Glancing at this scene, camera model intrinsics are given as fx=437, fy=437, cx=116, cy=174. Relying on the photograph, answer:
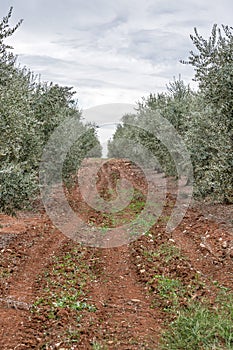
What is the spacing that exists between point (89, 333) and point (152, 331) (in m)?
0.99

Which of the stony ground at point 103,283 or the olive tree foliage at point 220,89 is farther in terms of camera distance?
the olive tree foliage at point 220,89

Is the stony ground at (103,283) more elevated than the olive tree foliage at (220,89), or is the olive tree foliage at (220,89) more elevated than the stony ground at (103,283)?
the olive tree foliage at (220,89)

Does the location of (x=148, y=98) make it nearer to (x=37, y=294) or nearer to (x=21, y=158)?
(x=21, y=158)

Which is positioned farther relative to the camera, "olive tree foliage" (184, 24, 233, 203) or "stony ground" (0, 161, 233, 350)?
"olive tree foliage" (184, 24, 233, 203)

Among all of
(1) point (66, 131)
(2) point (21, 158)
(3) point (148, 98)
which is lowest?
(2) point (21, 158)

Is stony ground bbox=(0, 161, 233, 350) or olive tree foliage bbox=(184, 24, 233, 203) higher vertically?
olive tree foliage bbox=(184, 24, 233, 203)

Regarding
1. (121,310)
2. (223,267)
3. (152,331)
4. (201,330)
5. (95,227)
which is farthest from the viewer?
(95,227)

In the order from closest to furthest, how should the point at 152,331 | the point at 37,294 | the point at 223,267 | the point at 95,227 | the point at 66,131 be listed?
1. the point at 152,331
2. the point at 37,294
3. the point at 223,267
4. the point at 95,227
5. the point at 66,131

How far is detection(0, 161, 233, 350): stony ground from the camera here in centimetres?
677

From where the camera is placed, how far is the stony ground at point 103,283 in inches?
266

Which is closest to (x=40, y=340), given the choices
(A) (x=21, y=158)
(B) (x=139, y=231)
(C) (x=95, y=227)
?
(B) (x=139, y=231)

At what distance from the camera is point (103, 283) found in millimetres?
9516

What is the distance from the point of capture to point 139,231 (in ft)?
48.8

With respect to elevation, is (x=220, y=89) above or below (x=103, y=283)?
above
